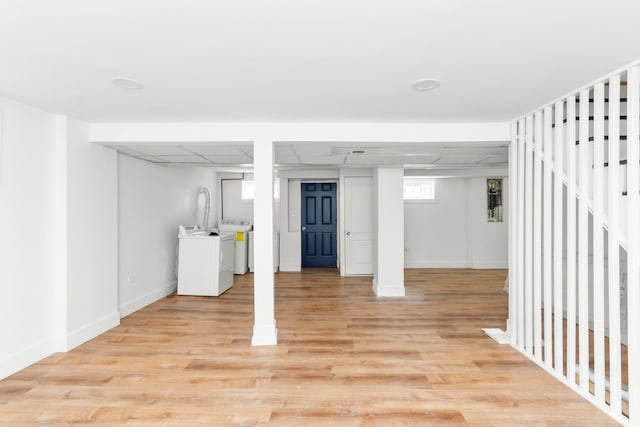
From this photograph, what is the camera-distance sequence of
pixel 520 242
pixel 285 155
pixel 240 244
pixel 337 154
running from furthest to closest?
pixel 240 244, pixel 285 155, pixel 337 154, pixel 520 242

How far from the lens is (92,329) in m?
3.33

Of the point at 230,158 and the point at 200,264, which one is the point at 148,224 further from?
the point at 230,158

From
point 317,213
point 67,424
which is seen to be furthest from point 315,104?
point 317,213

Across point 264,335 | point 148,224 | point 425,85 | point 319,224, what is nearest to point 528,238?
point 425,85

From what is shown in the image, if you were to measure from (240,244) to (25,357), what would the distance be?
13.1 ft

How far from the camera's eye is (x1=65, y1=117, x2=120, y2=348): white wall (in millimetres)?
3062

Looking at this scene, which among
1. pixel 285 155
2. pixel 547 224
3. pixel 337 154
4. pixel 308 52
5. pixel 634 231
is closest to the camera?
pixel 308 52

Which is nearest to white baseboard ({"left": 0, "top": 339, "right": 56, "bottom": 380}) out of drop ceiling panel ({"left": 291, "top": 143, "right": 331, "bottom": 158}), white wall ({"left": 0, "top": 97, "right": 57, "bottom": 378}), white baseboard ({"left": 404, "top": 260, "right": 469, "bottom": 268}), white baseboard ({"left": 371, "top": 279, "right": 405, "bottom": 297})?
white wall ({"left": 0, "top": 97, "right": 57, "bottom": 378})

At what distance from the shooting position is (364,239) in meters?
6.48

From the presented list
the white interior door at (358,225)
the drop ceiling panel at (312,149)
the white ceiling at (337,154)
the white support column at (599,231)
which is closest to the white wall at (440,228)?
the white interior door at (358,225)

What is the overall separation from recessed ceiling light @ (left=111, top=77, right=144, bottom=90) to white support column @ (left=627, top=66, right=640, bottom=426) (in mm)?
3086

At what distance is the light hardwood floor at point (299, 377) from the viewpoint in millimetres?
2084

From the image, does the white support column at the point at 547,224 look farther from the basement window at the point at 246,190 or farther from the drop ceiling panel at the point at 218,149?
the basement window at the point at 246,190

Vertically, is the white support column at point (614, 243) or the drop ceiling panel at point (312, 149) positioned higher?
the drop ceiling panel at point (312, 149)
